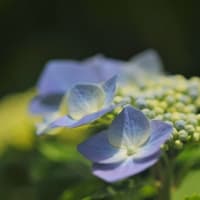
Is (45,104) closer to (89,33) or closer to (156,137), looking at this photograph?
(156,137)

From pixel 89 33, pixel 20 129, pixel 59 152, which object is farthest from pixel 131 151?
pixel 89 33

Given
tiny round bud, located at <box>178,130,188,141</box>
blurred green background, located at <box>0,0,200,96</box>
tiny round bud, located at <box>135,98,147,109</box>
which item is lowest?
blurred green background, located at <box>0,0,200,96</box>

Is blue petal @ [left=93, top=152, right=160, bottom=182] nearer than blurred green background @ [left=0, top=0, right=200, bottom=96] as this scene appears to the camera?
Yes

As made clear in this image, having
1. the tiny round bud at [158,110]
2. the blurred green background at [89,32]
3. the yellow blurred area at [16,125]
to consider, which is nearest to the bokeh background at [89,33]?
the blurred green background at [89,32]

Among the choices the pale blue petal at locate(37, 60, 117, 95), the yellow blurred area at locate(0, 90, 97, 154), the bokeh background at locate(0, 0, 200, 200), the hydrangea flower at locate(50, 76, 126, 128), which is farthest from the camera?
the bokeh background at locate(0, 0, 200, 200)

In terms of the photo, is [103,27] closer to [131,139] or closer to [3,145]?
[3,145]

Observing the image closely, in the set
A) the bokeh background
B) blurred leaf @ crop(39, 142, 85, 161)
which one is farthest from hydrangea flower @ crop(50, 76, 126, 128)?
the bokeh background

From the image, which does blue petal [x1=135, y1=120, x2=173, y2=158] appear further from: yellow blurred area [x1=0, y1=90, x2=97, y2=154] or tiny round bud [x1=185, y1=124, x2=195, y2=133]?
yellow blurred area [x1=0, y1=90, x2=97, y2=154]
